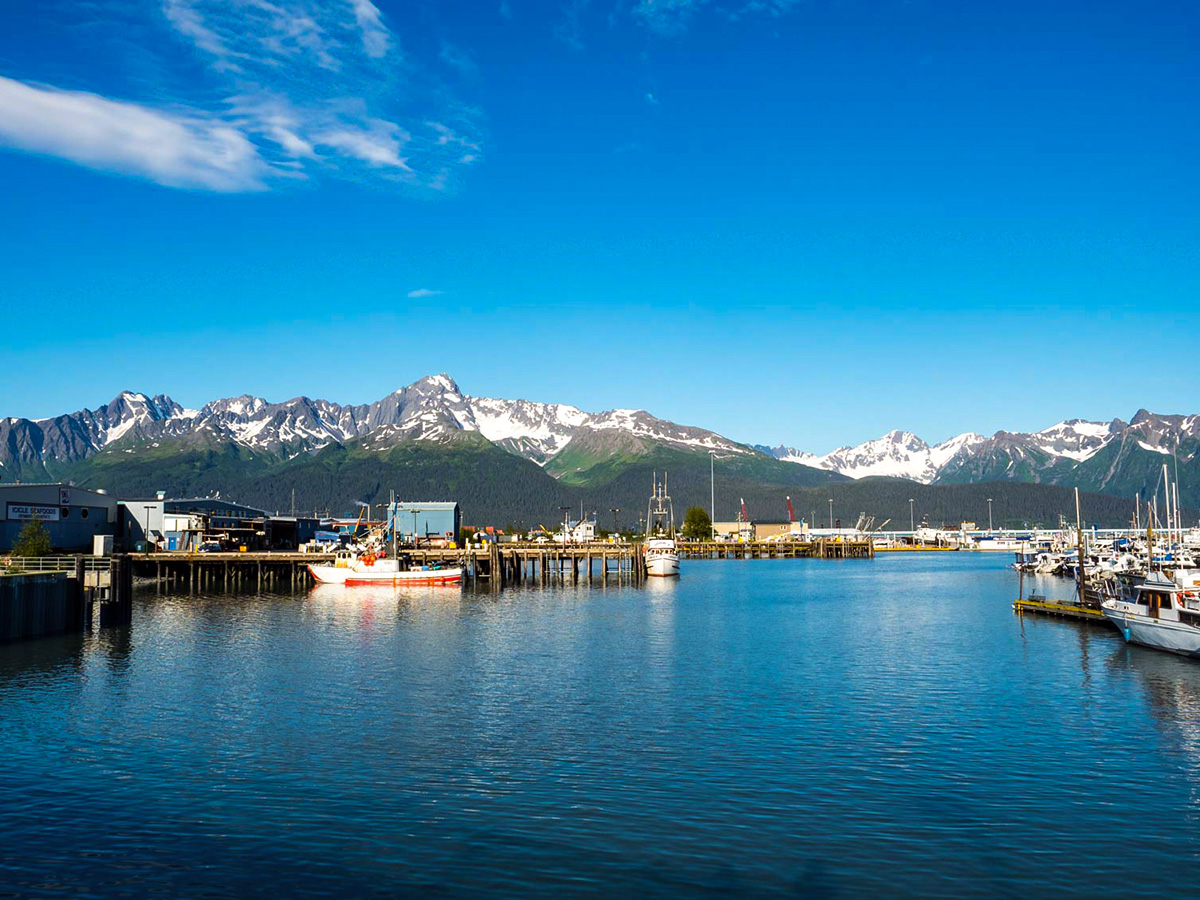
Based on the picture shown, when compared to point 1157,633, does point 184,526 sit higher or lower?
higher

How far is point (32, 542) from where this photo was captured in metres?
102

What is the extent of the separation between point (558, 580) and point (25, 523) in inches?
2777

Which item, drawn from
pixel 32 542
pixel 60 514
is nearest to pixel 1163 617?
pixel 32 542

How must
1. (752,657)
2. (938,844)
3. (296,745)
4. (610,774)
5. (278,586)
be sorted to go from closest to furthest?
1. (938,844)
2. (610,774)
3. (296,745)
4. (752,657)
5. (278,586)

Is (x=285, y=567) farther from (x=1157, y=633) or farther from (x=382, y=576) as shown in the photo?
(x=1157, y=633)

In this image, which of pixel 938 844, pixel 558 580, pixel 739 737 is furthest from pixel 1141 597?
pixel 558 580

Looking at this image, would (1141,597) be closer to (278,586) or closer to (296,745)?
(296,745)

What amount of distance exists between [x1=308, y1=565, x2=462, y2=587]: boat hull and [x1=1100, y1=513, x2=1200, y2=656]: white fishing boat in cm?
8271

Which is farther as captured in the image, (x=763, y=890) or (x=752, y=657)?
(x=752, y=657)

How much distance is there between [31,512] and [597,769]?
107158 millimetres

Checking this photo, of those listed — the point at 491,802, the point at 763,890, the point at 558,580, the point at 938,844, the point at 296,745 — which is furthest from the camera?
the point at 558,580

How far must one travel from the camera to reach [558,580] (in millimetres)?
146000

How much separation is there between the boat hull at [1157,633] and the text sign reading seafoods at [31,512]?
4487 inches

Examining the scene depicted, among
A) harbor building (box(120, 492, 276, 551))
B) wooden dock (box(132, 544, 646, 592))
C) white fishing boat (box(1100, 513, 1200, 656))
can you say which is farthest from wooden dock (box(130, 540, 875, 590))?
white fishing boat (box(1100, 513, 1200, 656))
